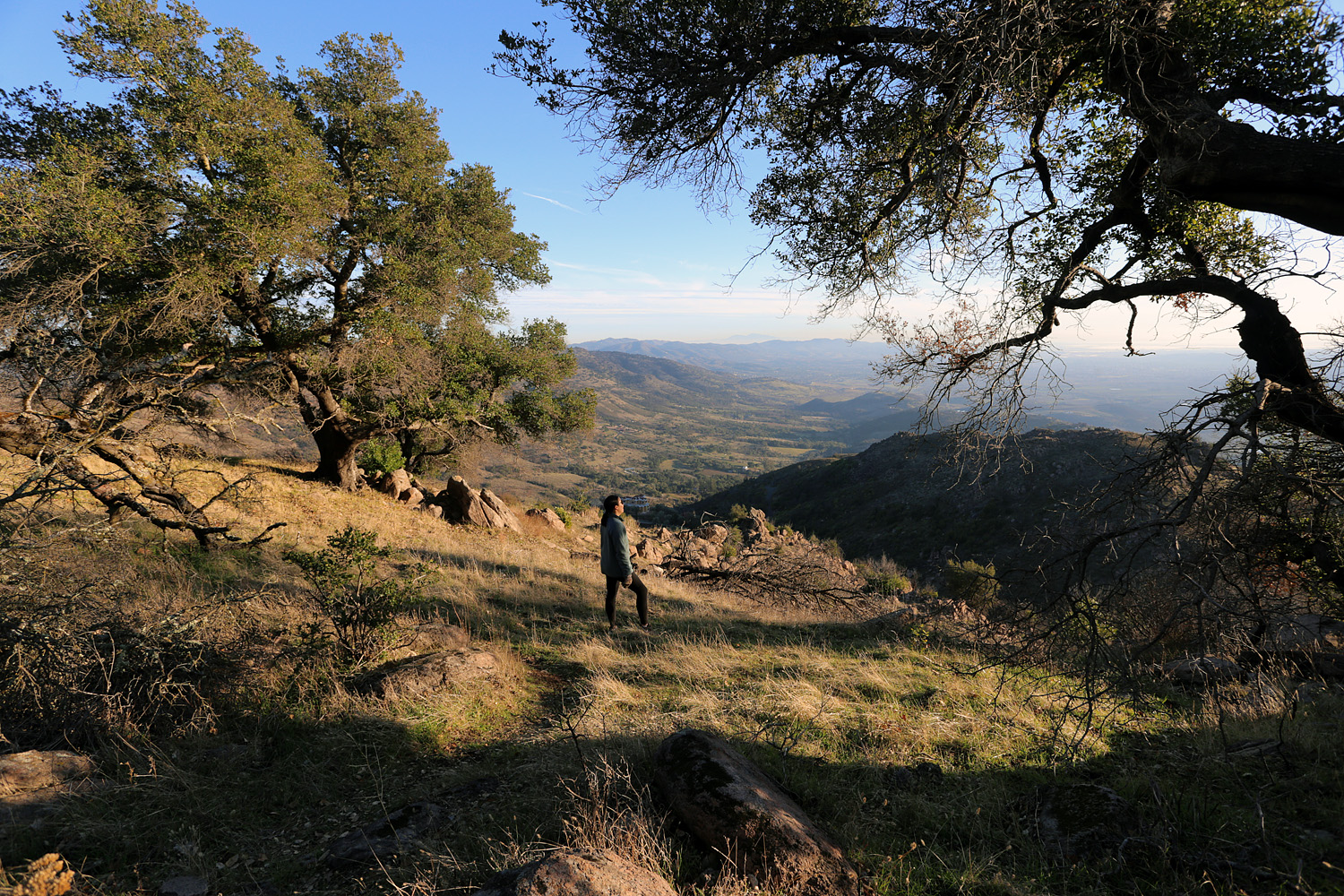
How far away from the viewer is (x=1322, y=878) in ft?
9.11

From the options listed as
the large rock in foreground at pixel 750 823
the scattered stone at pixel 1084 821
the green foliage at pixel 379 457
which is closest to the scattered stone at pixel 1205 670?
the scattered stone at pixel 1084 821

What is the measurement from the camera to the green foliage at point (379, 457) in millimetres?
20469

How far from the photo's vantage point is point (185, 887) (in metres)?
2.80

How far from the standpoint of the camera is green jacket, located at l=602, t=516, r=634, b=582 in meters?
7.65

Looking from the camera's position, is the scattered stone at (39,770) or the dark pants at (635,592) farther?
the dark pants at (635,592)

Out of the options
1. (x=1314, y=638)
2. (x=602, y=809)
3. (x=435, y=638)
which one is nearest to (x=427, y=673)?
(x=435, y=638)

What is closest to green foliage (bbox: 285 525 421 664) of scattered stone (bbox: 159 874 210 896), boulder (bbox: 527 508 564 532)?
scattered stone (bbox: 159 874 210 896)

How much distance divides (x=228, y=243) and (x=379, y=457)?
11.5 m

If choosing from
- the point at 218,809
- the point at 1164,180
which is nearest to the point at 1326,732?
the point at 1164,180

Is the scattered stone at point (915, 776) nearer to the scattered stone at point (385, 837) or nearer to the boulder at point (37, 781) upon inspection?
the scattered stone at point (385, 837)

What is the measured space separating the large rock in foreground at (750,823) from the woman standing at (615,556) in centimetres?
412

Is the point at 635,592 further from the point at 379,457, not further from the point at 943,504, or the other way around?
the point at 943,504

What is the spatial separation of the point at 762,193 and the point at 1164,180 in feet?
13.8

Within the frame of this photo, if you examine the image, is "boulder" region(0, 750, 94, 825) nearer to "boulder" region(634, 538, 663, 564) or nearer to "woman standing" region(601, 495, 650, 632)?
"woman standing" region(601, 495, 650, 632)
